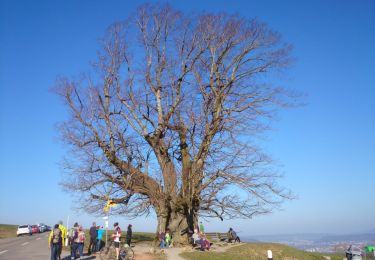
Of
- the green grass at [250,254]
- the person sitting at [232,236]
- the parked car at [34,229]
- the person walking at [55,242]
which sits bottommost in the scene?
the green grass at [250,254]

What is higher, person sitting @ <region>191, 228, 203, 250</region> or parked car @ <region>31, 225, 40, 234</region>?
parked car @ <region>31, 225, 40, 234</region>

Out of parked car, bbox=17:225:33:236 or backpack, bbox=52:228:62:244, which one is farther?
parked car, bbox=17:225:33:236

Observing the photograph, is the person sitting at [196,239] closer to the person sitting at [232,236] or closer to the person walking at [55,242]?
the person sitting at [232,236]

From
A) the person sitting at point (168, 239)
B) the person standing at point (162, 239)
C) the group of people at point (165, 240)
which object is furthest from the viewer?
the person sitting at point (168, 239)

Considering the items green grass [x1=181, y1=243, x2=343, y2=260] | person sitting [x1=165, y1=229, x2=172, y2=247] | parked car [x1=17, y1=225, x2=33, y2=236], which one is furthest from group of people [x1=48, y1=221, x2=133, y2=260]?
parked car [x1=17, y1=225, x2=33, y2=236]

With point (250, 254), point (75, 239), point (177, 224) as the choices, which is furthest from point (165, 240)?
point (75, 239)

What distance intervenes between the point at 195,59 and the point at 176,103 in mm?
3724

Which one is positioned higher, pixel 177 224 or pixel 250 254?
pixel 177 224

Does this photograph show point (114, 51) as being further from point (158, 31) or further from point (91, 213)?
point (91, 213)

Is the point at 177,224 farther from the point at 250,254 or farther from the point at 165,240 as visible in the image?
the point at 250,254

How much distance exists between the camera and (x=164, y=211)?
2712 centimetres

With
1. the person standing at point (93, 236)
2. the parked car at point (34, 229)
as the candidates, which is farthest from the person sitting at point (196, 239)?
the parked car at point (34, 229)

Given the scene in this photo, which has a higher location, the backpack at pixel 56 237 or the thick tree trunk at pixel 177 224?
the thick tree trunk at pixel 177 224

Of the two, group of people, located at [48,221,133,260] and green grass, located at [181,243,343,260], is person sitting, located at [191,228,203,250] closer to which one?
green grass, located at [181,243,343,260]
